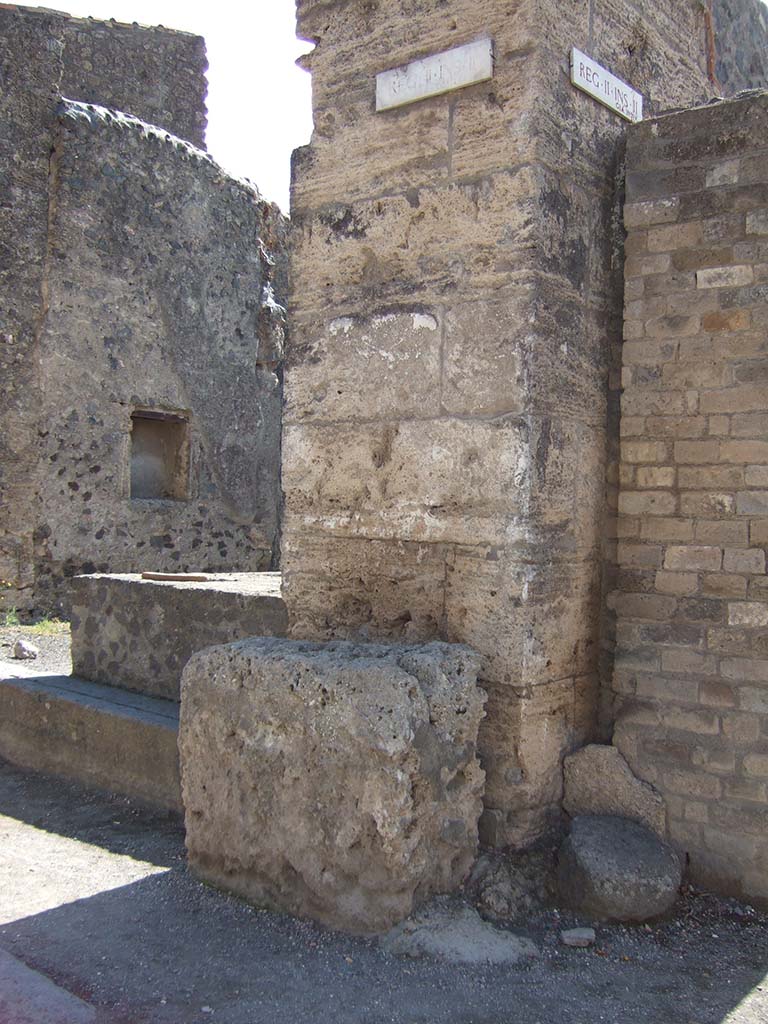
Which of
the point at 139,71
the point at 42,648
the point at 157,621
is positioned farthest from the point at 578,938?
the point at 139,71

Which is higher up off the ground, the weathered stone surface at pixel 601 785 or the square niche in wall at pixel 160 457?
the square niche in wall at pixel 160 457

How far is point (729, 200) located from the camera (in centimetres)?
322

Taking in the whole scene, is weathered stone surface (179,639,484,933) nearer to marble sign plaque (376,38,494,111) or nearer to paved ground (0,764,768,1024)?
paved ground (0,764,768,1024)

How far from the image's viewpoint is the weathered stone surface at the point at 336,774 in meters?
2.78

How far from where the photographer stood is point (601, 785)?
3291 millimetres

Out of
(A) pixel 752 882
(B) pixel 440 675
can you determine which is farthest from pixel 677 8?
(A) pixel 752 882

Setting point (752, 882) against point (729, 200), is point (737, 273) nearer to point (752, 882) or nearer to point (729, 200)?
point (729, 200)

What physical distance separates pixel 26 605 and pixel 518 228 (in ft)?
21.6

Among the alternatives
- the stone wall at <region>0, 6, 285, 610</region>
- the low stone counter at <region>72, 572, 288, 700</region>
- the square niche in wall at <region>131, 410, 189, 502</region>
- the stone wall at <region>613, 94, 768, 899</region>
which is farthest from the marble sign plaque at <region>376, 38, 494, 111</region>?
the square niche in wall at <region>131, 410, 189, 502</region>

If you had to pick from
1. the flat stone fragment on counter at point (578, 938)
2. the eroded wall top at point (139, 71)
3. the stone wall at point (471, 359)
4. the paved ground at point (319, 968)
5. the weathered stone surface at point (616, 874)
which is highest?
the eroded wall top at point (139, 71)

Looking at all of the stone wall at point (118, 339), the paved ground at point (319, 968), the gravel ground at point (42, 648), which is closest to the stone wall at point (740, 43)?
the paved ground at point (319, 968)

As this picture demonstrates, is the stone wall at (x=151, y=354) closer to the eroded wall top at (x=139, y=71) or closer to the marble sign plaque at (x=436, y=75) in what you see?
the eroded wall top at (x=139, y=71)

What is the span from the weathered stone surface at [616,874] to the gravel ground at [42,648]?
11.4ft

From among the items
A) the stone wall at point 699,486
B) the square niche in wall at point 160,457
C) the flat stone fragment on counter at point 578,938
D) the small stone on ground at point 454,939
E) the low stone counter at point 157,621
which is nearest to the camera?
the small stone on ground at point 454,939
